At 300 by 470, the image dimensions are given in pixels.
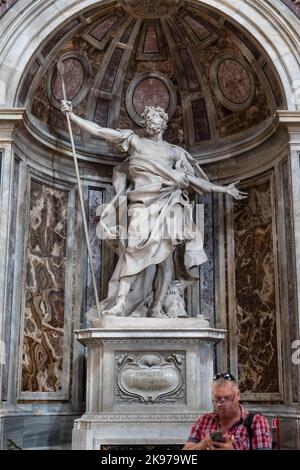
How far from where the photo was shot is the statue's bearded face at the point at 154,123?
8.45 metres

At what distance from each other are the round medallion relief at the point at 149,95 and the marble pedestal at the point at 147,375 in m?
3.34

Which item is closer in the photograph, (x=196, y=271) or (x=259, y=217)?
(x=196, y=271)

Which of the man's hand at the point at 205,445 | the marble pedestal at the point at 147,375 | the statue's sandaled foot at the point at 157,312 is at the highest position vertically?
the statue's sandaled foot at the point at 157,312

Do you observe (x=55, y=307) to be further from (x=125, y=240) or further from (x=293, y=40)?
(x=293, y=40)

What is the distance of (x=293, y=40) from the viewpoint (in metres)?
8.17

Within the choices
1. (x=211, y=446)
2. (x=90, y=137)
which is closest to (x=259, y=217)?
(x=90, y=137)

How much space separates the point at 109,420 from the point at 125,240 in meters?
2.11

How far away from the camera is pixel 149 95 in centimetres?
969

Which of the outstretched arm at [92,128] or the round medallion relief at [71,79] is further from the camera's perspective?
the round medallion relief at [71,79]

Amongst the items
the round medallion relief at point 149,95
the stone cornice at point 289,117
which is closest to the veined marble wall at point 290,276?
the stone cornice at point 289,117

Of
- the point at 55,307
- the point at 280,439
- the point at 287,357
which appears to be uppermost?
the point at 55,307

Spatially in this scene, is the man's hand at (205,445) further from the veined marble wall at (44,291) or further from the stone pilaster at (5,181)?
the veined marble wall at (44,291)

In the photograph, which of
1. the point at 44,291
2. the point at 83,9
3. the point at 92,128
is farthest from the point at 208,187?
the point at 83,9

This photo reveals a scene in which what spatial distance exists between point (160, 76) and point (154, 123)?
1440 mm
